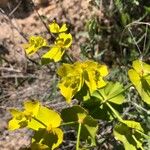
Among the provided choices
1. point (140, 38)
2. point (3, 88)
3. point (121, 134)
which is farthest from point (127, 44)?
point (121, 134)

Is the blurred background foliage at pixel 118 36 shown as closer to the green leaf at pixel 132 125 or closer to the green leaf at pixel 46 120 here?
the green leaf at pixel 132 125

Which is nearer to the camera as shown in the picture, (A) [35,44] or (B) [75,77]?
(B) [75,77]

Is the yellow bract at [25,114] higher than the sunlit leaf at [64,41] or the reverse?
the reverse

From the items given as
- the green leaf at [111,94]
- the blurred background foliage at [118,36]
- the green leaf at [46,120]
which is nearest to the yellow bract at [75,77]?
the green leaf at [46,120]

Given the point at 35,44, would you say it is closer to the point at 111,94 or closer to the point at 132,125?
Answer: the point at 111,94

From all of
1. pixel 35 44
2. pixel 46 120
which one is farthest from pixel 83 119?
pixel 35 44

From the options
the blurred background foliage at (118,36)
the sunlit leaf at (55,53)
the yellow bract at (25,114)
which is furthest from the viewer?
the blurred background foliage at (118,36)

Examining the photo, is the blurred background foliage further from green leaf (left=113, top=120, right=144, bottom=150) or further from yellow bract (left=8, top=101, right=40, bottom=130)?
yellow bract (left=8, top=101, right=40, bottom=130)

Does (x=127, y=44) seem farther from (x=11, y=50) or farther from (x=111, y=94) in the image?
(x=111, y=94)
